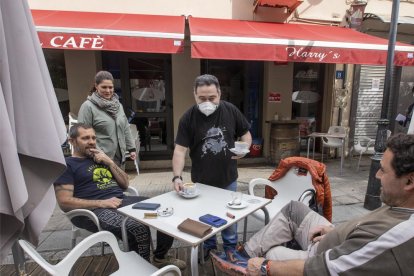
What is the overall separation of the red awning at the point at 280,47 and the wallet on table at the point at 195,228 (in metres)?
2.66

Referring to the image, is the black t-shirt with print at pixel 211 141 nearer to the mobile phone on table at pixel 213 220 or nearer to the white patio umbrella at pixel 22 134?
the mobile phone on table at pixel 213 220

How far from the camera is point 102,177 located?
251 cm

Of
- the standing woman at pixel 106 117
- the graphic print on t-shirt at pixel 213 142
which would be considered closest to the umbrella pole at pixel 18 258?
the graphic print on t-shirt at pixel 213 142

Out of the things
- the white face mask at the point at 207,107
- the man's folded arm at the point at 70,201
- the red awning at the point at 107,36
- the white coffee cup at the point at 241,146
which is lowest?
the man's folded arm at the point at 70,201

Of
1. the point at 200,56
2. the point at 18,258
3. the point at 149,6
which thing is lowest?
the point at 18,258

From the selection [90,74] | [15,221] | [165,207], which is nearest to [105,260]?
[165,207]

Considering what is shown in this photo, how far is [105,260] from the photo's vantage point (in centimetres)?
270

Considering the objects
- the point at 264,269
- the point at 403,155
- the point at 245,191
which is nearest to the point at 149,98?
the point at 245,191

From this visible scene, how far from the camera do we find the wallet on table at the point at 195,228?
1683 mm

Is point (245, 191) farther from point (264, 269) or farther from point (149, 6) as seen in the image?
point (149, 6)

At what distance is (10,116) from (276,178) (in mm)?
2625

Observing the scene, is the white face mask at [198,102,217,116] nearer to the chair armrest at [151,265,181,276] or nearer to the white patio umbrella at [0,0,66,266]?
the chair armrest at [151,265,181,276]

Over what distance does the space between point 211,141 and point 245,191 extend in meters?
2.17

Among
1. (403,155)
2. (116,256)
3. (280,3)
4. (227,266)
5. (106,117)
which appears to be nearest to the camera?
(403,155)
